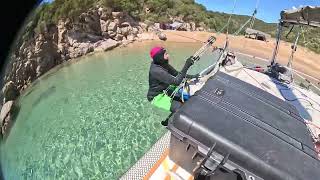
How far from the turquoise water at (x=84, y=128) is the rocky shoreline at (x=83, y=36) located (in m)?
2.29

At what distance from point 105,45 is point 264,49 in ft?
20.6

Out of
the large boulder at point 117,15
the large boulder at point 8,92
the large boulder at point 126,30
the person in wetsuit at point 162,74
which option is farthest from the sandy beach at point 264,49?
the person in wetsuit at point 162,74

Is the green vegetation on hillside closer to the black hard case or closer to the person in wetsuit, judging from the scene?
the person in wetsuit

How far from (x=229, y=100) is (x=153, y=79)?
129 centimetres

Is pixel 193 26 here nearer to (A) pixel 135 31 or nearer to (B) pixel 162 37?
(B) pixel 162 37

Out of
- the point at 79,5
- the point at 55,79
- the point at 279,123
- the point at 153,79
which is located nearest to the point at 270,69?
the point at 153,79

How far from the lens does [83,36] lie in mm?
16234

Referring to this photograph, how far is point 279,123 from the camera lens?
3.05 m

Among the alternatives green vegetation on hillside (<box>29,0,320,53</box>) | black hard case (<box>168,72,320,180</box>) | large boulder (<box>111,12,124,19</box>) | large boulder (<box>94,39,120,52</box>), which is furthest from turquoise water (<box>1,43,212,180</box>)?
large boulder (<box>111,12,124,19</box>)

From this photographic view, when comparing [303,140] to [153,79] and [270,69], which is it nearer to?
[153,79]

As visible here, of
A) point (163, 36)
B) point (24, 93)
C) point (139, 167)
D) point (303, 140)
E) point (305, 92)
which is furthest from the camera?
point (163, 36)

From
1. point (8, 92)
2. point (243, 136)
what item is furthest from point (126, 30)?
point (243, 136)

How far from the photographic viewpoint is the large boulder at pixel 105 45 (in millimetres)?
14823

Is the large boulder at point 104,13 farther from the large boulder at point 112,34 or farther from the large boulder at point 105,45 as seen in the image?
the large boulder at point 105,45
